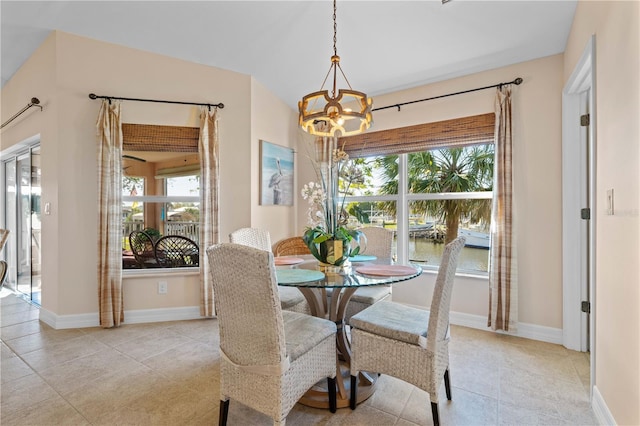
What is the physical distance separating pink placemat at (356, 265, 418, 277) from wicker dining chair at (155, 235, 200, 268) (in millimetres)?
2128

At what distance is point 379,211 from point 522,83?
1872 mm

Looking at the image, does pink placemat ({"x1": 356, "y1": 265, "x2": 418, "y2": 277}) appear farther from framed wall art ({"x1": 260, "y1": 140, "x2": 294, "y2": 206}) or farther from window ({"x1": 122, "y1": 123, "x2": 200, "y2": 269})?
window ({"x1": 122, "y1": 123, "x2": 200, "y2": 269})

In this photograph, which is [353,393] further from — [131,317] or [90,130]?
[90,130]

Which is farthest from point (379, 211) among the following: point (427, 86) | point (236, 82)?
point (236, 82)

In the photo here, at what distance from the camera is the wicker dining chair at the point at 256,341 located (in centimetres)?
141

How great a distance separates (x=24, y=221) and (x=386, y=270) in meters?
5.06

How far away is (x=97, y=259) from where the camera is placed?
317cm

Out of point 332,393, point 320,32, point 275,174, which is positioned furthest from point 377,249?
point 320,32

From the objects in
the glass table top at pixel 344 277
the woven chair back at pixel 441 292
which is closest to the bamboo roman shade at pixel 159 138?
the glass table top at pixel 344 277

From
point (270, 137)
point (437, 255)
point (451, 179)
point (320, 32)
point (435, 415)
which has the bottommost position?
point (435, 415)

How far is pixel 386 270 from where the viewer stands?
2057mm

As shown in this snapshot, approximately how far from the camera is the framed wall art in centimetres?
375

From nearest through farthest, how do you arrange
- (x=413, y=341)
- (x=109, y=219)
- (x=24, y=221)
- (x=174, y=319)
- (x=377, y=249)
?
1. (x=413, y=341)
2. (x=377, y=249)
3. (x=109, y=219)
4. (x=174, y=319)
5. (x=24, y=221)

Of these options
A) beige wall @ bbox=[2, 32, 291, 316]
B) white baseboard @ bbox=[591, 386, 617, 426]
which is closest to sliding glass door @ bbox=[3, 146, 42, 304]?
beige wall @ bbox=[2, 32, 291, 316]
